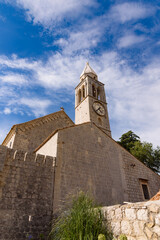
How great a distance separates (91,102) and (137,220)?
21326 millimetres

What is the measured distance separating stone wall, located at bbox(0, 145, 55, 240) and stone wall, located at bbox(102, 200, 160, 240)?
13.1 ft

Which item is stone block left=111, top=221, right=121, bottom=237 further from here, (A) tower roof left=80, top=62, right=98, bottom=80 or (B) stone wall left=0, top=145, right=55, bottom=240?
(A) tower roof left=80, top=62, right=98, bottom=80

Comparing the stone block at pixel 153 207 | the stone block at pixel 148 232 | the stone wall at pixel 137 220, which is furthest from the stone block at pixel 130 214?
the stone block at pixel 153 207

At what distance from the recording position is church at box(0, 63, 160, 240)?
7621 millimetres

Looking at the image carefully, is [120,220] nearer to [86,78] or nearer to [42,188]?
[42,188]

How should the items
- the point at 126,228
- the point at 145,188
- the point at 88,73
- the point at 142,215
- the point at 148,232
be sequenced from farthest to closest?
1. the point at 88,73
2. the point at 145,188
3. the point at 126,228
4. the point at 142,215
5. the point at 148,232

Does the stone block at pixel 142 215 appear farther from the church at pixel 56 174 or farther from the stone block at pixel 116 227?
the church at pixel 56 174

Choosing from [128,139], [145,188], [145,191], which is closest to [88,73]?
[128,139]

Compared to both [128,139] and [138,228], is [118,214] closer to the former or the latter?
[138,228]

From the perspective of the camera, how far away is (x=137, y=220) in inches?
179

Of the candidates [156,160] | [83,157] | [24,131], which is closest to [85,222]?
[83,157]

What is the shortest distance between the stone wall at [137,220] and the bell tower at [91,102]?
1799 cm

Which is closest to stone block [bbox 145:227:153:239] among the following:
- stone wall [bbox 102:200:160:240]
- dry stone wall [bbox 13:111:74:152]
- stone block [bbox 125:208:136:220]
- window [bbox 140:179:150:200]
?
stone wall [bbox 102:200:160:240]

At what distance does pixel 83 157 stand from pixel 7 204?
5.20 metres
